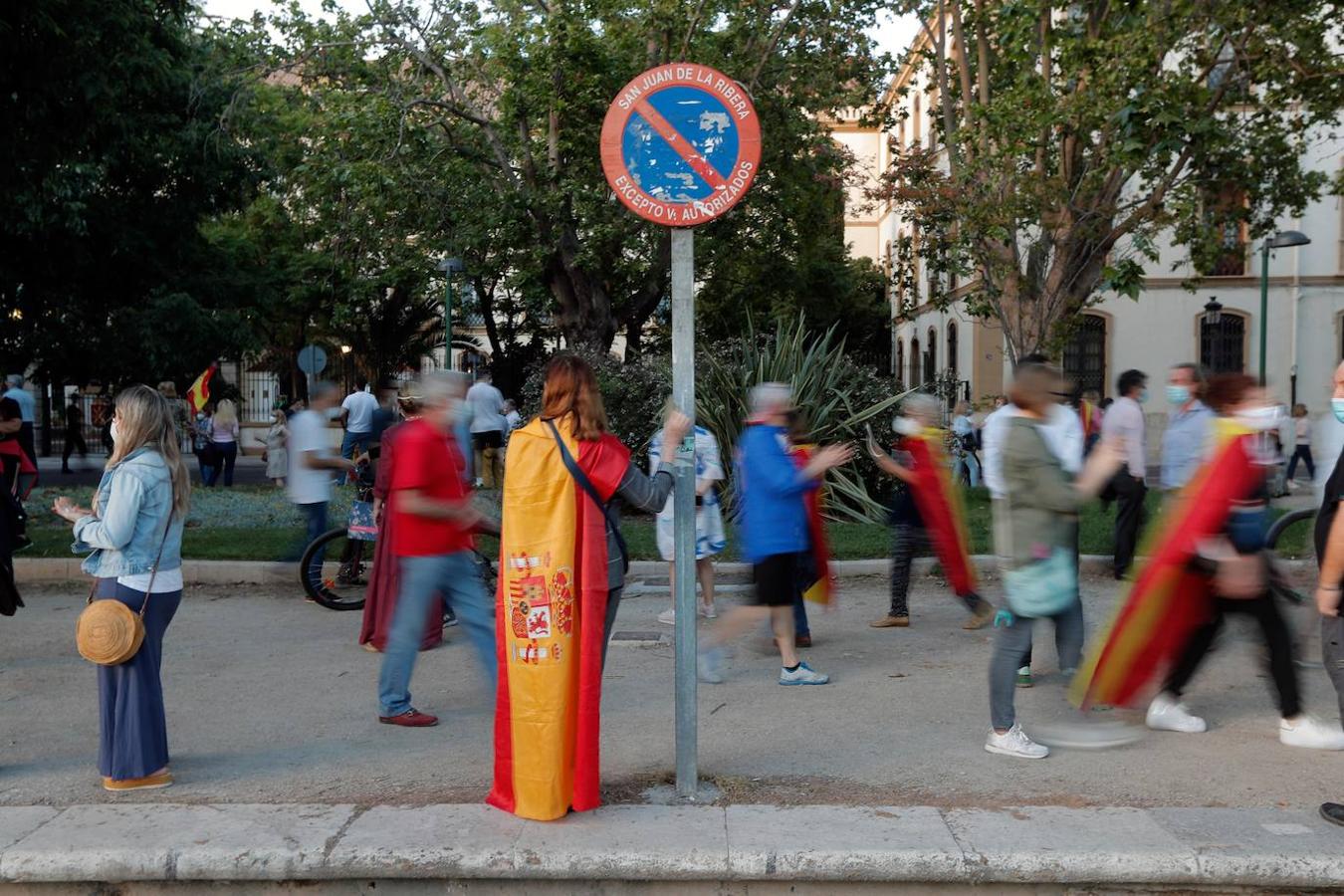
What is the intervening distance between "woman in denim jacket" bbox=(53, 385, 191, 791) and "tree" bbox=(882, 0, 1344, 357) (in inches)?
407

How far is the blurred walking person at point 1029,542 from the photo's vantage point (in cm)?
538

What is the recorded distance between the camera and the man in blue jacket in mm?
6566

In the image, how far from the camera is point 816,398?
13.7 metres

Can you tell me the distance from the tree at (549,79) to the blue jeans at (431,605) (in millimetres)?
14282

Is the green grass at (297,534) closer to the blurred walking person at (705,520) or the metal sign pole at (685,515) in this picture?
the blurred walking person at (705,520)

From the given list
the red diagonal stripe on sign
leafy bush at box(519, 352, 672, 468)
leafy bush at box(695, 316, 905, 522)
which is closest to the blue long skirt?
the red diagonal stripe on sign

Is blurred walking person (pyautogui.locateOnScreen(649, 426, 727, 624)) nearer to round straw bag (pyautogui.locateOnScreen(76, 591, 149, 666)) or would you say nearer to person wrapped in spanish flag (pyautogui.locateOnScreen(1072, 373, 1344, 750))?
person wrapped in spanish flag (pyautogui.locateOnScreen(1072, 373, 1344, 750))

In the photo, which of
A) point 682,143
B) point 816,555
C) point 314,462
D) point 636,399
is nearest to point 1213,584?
point 816,555

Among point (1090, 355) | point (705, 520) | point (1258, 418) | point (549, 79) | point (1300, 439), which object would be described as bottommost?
point (1300, 439)

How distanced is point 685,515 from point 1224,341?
30.0m

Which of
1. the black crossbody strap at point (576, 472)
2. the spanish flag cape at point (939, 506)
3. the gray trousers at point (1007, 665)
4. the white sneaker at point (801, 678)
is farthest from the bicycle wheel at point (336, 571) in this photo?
the gray trousers at point (1007, 665)

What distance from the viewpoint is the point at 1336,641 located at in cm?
509

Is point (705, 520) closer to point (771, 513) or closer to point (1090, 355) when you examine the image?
point (771, 513)

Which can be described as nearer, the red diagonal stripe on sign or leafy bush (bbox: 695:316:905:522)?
the red diagonal stripe on sign
